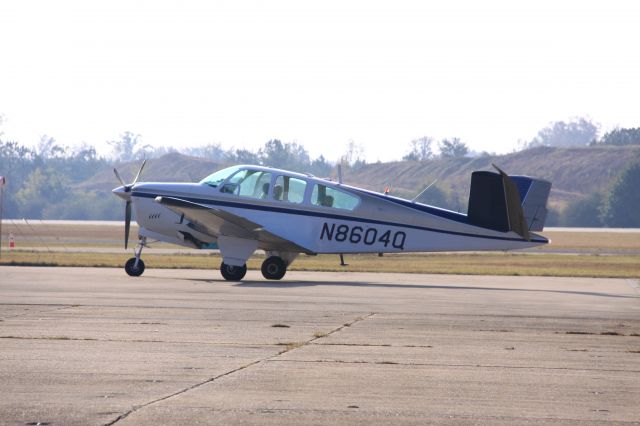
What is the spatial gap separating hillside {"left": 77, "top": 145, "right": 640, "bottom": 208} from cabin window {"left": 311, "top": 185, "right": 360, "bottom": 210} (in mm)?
131140

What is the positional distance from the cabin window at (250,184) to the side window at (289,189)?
0.24 m

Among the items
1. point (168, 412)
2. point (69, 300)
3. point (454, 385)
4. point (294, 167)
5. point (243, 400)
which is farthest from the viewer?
point (294, 167)

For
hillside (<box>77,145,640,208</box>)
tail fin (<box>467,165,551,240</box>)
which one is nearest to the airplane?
Result: tail fin (<box>467,165,551,240</box>)

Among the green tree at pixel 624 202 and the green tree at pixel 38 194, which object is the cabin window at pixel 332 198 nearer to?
the green tree at pixel 624 202

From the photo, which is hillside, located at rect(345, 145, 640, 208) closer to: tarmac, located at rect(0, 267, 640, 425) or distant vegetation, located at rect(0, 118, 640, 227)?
distant vegetation, located at rect(0, 118, 640, 227)

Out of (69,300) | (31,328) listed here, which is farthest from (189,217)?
(31,328)

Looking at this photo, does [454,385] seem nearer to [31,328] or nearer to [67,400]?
[67,400]

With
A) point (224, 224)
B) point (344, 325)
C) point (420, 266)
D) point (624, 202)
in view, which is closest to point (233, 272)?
point (224, 224)

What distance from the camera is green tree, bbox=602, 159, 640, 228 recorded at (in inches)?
4998

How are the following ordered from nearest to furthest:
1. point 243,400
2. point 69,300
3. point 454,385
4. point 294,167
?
point 243,400, point 454,385, point 69,300, point 294,167

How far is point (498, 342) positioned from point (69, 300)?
315 inches

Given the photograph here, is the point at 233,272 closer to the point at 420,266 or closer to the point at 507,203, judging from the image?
the point at 507,203

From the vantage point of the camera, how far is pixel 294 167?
185 metres

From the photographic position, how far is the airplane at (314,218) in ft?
73.0
